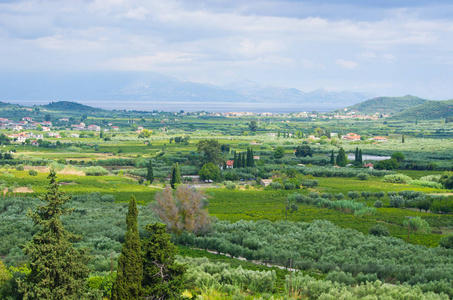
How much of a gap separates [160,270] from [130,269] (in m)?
0.99

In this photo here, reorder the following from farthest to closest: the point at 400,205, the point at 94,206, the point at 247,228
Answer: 1. the point at 400,205
2. the point at 94,206
3. the point at 247,228

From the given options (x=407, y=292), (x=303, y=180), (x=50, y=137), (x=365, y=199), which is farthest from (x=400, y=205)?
(x=50, y=137)

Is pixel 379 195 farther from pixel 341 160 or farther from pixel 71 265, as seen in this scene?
pixel 71 265

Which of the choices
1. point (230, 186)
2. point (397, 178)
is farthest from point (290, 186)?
point (397, 178)

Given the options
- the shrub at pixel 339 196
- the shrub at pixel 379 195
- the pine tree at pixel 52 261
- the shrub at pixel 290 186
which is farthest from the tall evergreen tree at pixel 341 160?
the pine tree at pixel 52 261

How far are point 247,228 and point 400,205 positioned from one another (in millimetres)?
18247

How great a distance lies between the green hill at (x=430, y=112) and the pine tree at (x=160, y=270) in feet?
618

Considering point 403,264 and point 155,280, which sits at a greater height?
point 155,280

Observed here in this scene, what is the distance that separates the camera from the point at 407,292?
15.5 meters

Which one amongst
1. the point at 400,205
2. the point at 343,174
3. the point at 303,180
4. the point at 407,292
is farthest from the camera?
the point at 343,174

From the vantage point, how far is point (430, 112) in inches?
7411

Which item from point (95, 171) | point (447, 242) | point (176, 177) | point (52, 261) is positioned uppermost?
point (52, 261)

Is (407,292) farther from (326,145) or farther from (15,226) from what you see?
(326,145)

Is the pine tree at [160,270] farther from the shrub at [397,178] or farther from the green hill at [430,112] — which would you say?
the green hill at [430,112]
